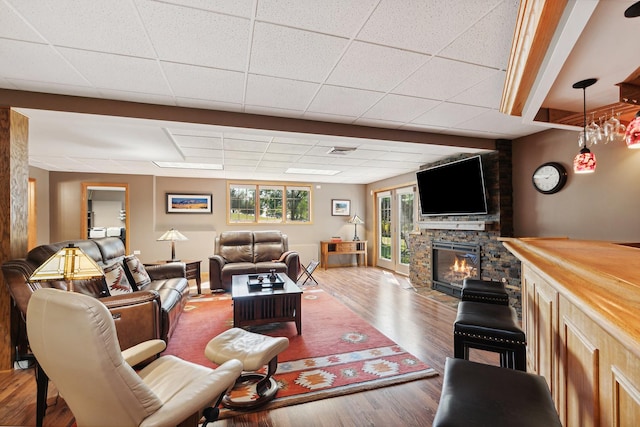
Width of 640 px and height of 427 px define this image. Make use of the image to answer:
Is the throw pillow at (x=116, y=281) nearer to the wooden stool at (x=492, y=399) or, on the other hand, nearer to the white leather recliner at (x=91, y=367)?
the white leather recliner at (x=91, y=367)

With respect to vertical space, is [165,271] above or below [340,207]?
below

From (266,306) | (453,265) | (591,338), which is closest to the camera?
(591,338)

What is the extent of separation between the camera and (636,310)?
2.22 ft

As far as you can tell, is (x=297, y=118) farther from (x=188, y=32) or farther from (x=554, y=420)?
(x=554, y=420)

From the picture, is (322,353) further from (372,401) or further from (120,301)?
(120,301)

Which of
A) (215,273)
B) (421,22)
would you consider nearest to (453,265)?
(215,273)

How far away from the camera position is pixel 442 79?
238 centimetres

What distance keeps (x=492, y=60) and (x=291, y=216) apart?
639 cm

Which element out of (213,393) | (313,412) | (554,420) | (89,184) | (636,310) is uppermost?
(89,184)

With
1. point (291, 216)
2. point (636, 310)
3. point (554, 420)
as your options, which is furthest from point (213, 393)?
point (291, 216)

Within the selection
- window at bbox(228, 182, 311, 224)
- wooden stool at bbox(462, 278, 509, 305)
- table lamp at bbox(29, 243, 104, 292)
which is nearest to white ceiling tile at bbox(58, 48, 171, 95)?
table lamp at bbox(29, 243, 104, 292)

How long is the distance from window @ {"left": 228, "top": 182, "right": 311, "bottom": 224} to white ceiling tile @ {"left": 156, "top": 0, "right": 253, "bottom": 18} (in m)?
6.10

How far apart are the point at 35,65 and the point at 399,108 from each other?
299cm

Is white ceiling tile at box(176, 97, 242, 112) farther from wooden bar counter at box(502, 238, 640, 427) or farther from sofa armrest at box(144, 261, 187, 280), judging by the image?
wooden bar counter at box(502, 238, 640, 427)
